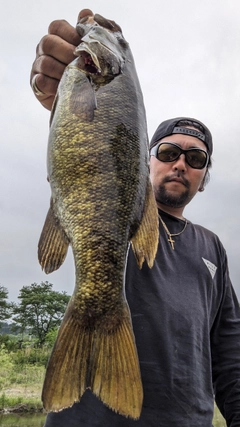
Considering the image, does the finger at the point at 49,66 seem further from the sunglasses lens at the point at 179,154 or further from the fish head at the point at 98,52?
the sunglasses lens at the point at 179,154

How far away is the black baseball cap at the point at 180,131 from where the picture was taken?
300 cm

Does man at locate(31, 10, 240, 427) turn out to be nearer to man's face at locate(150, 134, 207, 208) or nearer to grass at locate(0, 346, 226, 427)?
man's face at locate(150, 134, 207, 208)

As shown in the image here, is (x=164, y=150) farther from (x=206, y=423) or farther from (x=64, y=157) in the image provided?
(x=206, y=423)

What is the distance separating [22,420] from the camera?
14.2m

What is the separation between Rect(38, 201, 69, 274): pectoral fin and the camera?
1.76 meters

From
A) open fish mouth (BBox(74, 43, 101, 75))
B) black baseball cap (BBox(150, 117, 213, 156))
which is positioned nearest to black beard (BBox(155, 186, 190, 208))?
black baseball cap (BBox(150, 117, 213, 156))

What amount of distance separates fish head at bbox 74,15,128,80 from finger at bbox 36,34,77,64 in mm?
98

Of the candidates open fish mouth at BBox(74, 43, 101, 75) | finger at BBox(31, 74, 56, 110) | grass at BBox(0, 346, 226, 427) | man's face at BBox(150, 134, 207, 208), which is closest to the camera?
open fish mouth at BBox(74, 43, 101, 75)

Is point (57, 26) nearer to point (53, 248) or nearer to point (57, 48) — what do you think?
point (57, 48)

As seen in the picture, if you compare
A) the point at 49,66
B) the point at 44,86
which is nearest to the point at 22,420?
the point at 44,86

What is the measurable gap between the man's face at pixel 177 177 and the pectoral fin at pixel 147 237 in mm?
1075

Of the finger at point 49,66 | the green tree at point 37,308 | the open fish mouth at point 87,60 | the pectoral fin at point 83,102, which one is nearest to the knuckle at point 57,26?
the finger at point 49,66

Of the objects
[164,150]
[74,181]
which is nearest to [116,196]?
[74,181]

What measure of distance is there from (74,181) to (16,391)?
17.6m
